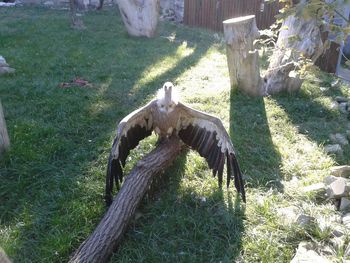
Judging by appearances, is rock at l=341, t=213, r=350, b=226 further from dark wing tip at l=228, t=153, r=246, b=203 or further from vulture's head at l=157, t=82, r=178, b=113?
vulture's head at l=157, t=82, r=178, b=113

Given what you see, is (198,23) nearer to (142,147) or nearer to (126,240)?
(142,147)

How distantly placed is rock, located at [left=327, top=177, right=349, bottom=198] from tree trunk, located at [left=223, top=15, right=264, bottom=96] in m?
2.27

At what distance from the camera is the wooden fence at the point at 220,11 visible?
31.2 feet

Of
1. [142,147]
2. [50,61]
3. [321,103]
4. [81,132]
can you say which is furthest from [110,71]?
[321,103]

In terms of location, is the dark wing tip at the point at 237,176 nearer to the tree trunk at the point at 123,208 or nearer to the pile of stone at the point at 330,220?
the pile of stone at the point at 330,220

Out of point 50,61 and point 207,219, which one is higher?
point 50,61

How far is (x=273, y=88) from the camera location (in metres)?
5.71

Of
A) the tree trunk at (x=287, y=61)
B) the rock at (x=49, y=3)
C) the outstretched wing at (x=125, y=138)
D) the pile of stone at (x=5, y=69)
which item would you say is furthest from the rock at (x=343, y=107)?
the rock at (x=49, y=3)

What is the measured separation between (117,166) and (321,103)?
3581 millimetres

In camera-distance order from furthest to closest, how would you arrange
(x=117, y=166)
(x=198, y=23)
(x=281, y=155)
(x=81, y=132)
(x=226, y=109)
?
(x=198, y=23) → (x=226, y=109) → (x=81, y=132) → (x=281, y=155) → (x=117, y=166)

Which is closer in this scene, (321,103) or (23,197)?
(23,197)

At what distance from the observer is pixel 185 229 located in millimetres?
2973

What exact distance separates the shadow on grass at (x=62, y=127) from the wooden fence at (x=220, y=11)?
6.79ft

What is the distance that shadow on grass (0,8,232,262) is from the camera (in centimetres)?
298
